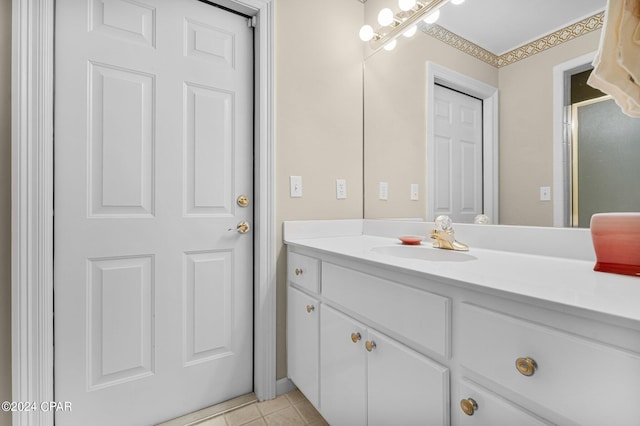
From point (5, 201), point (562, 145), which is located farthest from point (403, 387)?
point (5, 201)

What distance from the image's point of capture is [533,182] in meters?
1.07

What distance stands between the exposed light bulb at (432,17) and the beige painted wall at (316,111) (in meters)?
0.46

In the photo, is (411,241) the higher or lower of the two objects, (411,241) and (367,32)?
the lower

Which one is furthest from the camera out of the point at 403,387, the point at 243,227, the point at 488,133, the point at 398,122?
the point at 398,122

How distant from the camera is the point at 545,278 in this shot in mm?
704

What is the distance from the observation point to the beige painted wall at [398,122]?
1512mm

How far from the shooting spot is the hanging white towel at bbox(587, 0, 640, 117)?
707 millimetres

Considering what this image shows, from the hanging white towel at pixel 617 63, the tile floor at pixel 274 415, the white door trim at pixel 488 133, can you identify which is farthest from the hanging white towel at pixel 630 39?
the tile floor at pixel 274 415

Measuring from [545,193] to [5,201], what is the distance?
189 centimetres

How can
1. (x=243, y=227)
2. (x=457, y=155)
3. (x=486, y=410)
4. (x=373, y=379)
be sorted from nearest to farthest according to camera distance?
(x=486, y=410) → (x=373, y=379) → (x=457, y=155) → (x=243, y=227)

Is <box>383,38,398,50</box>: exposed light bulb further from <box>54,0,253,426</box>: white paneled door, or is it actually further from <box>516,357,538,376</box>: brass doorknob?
<box>516,357,538,376</box>: brass doorknob

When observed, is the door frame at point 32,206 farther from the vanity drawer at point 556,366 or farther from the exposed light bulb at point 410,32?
the exposed light bulb at point 410,32

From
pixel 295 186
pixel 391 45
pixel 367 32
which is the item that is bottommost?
pixel 295 186

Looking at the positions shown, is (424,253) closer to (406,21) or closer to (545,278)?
(545,278)
